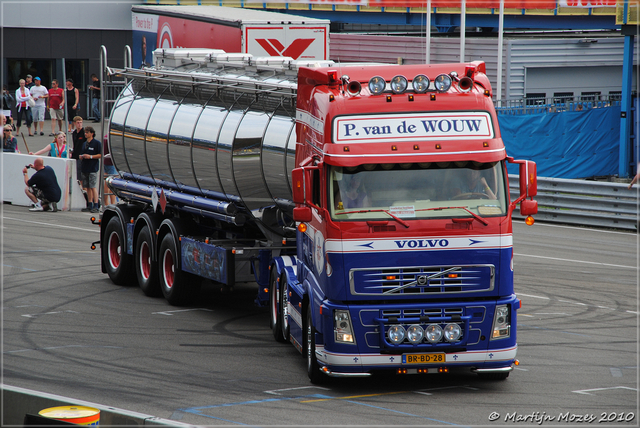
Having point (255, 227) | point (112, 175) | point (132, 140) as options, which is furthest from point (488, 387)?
point (112, 175)

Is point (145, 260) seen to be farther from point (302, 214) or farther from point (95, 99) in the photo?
point (95, 99)

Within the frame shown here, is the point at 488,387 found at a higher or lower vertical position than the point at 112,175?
lower

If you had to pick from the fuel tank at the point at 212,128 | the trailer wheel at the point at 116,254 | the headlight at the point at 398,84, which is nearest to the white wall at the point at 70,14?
the fuel tank at the point at 212,128

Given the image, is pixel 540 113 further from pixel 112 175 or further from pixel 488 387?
pixel 488 387

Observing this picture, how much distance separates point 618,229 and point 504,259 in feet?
45.5

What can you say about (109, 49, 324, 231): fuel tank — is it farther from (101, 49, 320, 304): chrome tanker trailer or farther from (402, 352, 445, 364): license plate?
(402, 352, 445, 364): license plate

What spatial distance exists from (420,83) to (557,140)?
1937 centimetres

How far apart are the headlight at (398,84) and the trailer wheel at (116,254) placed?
8070 mm

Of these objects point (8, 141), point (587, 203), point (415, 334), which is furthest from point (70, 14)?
point (415, 334)

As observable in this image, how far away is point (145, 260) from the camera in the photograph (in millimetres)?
16266

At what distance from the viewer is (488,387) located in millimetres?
10383

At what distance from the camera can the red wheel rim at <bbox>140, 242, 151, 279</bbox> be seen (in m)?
16.2

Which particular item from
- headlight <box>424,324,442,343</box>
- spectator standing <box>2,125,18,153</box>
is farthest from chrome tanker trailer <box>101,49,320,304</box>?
spectator standing <box>2,125,18,153</box>

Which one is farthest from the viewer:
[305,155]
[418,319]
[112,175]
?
[112,175]
